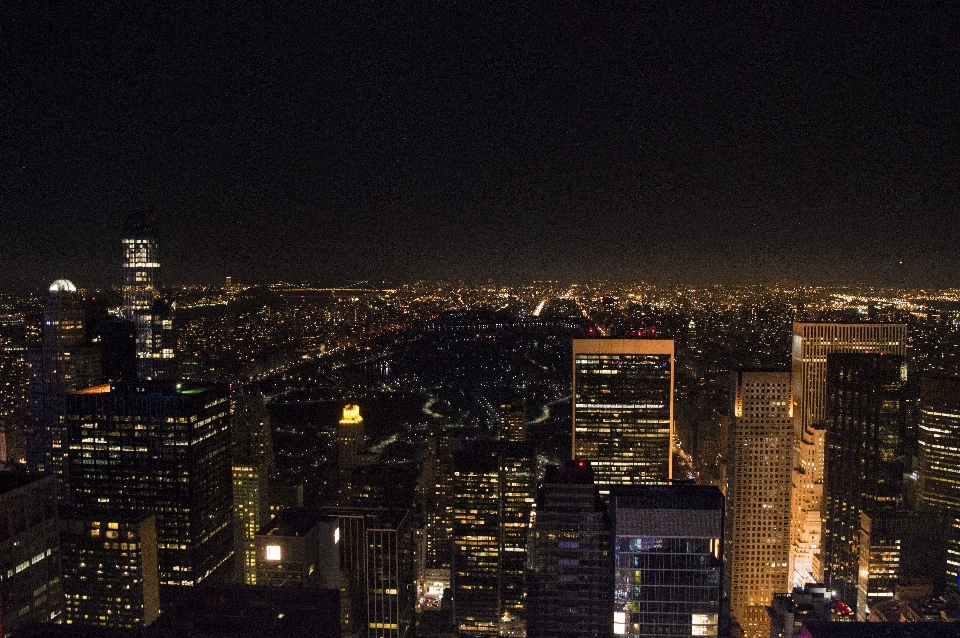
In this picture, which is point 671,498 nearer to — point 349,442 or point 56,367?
point 349,442

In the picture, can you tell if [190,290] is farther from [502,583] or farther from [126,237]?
[502,583]

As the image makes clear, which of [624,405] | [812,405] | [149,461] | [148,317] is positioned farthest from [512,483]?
[148,317]

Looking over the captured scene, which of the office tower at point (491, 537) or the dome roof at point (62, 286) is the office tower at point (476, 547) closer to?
the office tower at point (491, 537)

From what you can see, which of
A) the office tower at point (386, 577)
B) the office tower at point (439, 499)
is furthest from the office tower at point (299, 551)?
the office tower at point (439, 499)

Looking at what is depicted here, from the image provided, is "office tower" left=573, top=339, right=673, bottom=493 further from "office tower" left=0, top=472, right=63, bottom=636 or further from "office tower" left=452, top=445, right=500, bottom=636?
"office tower" left=0, top=472, right=63, bottom=636

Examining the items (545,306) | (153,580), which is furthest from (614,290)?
(153,580)

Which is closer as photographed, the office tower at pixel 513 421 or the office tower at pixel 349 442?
the office tower at pixel 349 442

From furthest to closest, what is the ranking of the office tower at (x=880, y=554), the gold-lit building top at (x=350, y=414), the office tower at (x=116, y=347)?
the gold-lit building top at (x=350, y=414), the office tower at (x=116, y=347), the office tower at (x=880, y=554)

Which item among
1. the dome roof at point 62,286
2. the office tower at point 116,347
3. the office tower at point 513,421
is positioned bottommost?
the office tower at point 513,421
